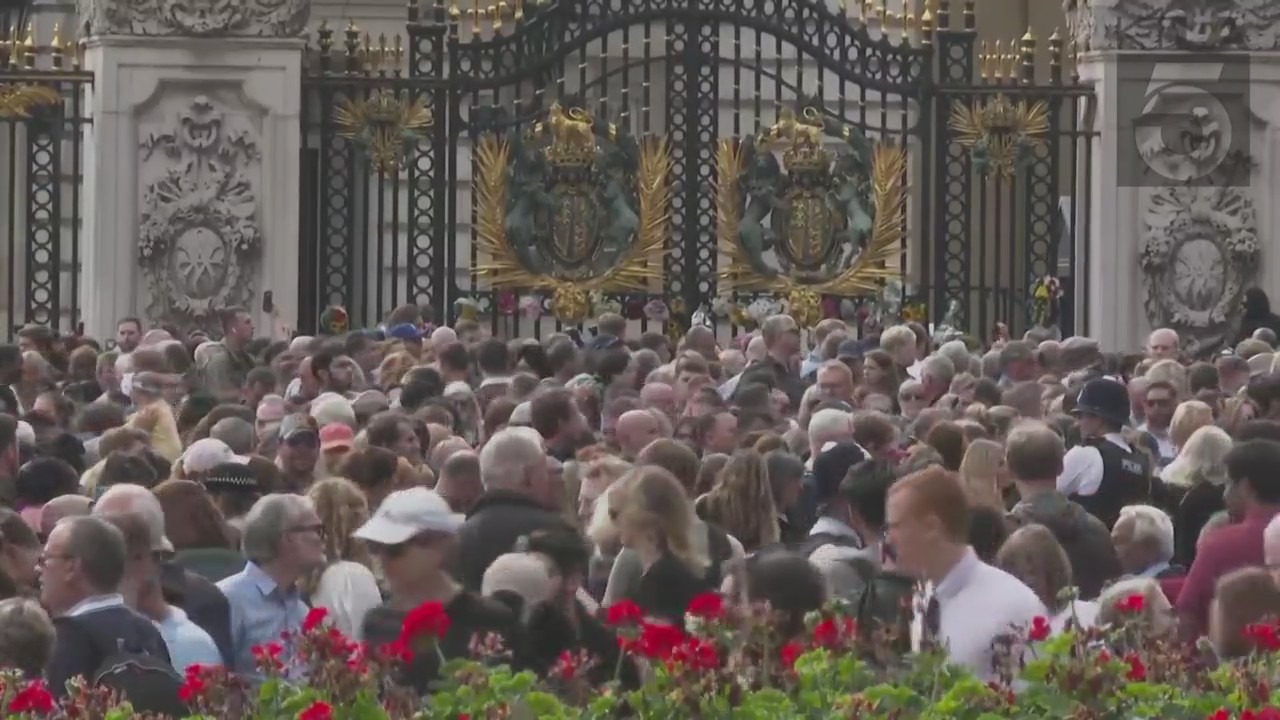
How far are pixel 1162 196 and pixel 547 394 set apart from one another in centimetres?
1061

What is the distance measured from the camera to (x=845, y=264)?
2312cm

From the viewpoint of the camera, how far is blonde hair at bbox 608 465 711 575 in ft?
31.7

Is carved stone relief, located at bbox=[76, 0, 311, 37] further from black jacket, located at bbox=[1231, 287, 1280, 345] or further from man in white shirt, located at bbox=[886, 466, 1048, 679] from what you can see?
man in white shirt, located at bbox=[886, 466, 1048, 679]

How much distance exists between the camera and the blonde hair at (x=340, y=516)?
1005 cm

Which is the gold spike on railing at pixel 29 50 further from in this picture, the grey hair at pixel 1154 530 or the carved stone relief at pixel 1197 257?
the grey hair at pixel 1154 530

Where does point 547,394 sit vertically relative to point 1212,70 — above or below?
below

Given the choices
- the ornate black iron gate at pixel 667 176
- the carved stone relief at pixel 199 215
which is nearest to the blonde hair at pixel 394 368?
the carved stone relief at pixel 199 215

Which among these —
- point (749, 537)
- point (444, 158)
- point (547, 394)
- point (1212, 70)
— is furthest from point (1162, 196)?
point (749, 537)

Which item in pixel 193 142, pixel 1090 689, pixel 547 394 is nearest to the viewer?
pixel 1090 689

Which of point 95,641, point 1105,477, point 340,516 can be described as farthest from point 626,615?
point 1105,477

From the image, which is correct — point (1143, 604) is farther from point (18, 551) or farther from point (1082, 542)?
point (18, 551)

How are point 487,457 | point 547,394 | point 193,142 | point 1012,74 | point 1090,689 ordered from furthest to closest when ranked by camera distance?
point 1012,74, point 193,142, point 547,394, point 487,457, point 1090,689

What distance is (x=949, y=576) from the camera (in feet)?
28.4

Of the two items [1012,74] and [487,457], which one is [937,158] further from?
[487,457]
